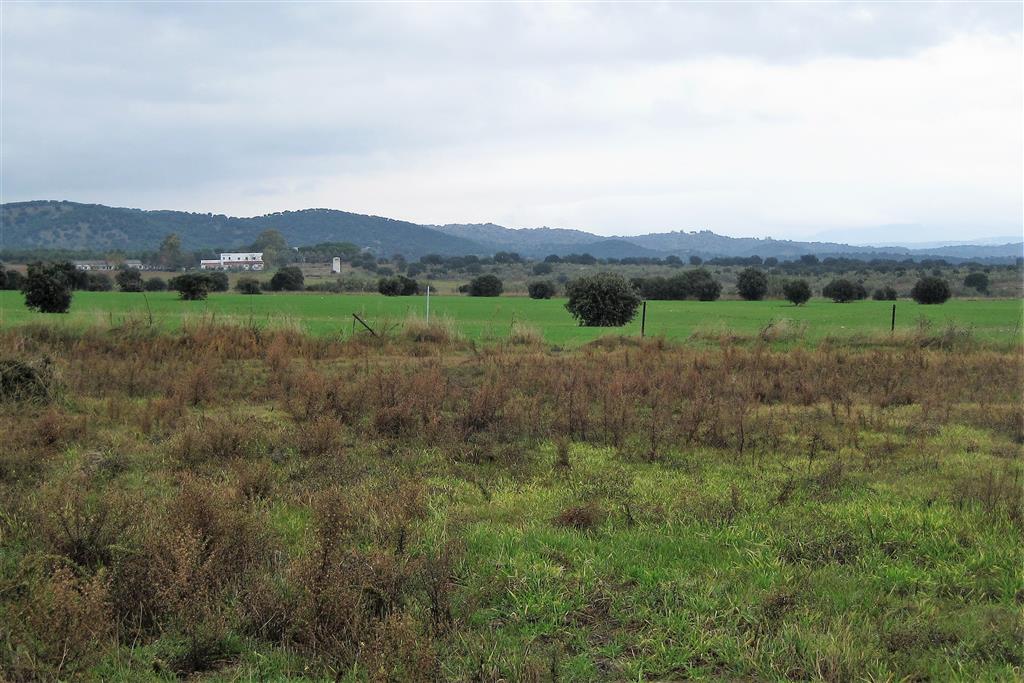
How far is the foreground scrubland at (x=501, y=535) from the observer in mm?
4352

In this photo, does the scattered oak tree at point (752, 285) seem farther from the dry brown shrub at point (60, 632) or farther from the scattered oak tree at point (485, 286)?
the dry brown shrub at point (60, 632)

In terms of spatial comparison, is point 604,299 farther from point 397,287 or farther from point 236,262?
point 236,262

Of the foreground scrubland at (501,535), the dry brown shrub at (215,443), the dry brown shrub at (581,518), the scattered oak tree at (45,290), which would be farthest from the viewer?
the scattered oak tree at (45,290)

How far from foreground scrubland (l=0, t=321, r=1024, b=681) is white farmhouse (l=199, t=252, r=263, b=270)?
388ft

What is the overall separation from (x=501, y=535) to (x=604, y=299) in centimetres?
2808

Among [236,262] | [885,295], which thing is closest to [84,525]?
[885,295]

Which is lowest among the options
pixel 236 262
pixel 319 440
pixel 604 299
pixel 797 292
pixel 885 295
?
pixel 885 295

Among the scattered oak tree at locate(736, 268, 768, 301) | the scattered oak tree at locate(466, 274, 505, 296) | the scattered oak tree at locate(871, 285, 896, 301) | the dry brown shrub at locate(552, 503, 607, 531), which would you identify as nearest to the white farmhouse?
the scattered oak tree at locate(466, 274, 505, 296)

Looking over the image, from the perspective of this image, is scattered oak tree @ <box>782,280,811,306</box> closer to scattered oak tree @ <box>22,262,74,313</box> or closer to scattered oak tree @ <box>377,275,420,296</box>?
scattered oak tree @ <box>377,275,420,296</box>

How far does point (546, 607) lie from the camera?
4.93m

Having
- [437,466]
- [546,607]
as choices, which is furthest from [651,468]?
[546,607]

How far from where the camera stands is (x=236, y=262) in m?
A: 134

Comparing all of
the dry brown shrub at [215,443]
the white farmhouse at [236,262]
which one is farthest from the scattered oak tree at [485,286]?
the dry brown shrub at [215,443]

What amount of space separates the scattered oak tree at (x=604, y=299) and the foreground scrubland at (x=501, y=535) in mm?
20908
